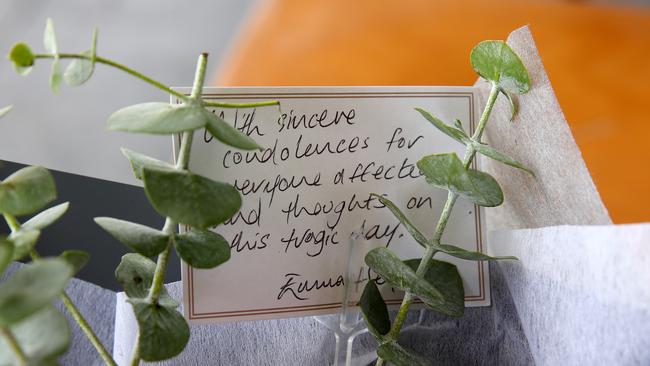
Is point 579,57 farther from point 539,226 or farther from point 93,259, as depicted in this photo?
point 93,259

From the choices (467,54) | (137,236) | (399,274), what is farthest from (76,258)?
(467,54)

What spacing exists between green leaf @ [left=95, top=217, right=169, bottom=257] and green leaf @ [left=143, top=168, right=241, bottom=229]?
0.03 m

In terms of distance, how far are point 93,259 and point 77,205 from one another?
0.03 meters

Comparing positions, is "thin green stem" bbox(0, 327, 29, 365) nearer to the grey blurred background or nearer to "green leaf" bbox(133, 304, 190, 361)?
"green leaf" bbox(133, 304, 190, 361)

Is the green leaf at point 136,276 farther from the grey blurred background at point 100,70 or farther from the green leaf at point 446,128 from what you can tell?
the grey blurred background at point 100,70

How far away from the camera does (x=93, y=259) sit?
0.42 m

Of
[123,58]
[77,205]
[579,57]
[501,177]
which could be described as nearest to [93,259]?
[77,205]

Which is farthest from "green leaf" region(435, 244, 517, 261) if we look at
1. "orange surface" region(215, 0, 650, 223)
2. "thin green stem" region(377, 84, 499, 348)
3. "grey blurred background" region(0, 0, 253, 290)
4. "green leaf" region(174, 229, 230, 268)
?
"grey blurred background" region(0, 0, 253, 290)

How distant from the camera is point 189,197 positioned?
0.92ft

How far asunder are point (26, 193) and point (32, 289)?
84 millimetres

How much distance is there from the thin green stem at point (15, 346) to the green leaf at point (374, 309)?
190 millimetres

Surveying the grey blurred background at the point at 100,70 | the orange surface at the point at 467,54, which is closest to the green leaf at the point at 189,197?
the orange surface at the point at 467,54

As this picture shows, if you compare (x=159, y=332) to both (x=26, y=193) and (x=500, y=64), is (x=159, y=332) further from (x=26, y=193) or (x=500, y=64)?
(x=500, y=64)

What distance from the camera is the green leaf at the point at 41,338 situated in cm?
22
